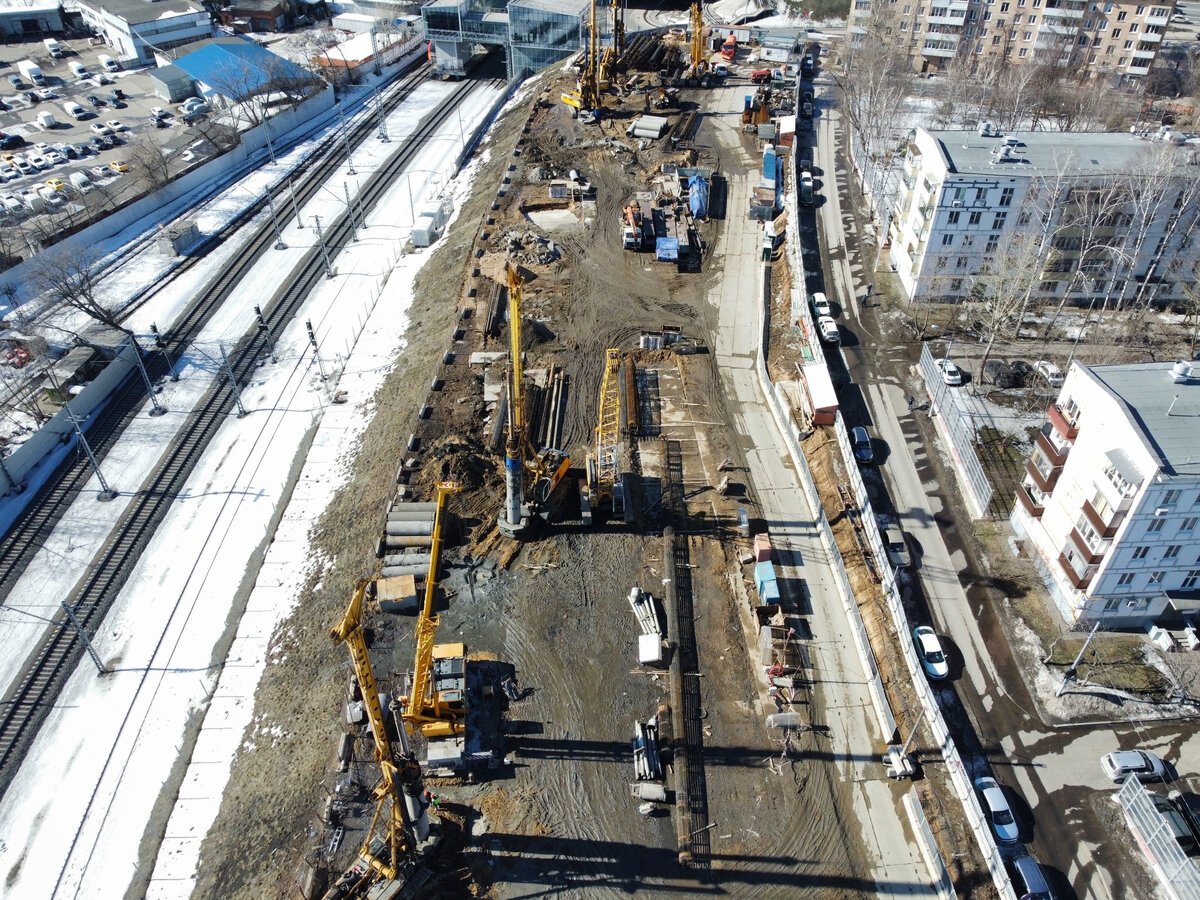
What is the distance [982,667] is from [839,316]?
2575 centimetres

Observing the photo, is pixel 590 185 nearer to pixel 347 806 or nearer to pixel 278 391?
pixel 278 391

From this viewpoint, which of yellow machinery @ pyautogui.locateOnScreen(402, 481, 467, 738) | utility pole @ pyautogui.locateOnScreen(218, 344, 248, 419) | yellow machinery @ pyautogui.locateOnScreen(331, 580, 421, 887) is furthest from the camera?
utility pole @ pyautogui.locateOnScreen(218, 344, 248, 419)

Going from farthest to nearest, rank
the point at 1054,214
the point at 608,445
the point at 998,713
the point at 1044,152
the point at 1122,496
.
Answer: the point at 1044,152 < the point at 1054,214 < the point at 608,445 < the point at 998,713 < the point at 1122,496

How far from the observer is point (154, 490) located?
4366 centimetres

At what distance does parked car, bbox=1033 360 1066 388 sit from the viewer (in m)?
44.4

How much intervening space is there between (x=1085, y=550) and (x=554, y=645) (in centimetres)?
2132

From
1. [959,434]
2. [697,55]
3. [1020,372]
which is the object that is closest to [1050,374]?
[1020,372]

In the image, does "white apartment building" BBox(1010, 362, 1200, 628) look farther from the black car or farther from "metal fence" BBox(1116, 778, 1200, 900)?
the black car

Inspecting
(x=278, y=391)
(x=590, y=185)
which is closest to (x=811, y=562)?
(x=278, y=391)

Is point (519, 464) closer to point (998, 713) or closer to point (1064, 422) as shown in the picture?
point (998, 713)

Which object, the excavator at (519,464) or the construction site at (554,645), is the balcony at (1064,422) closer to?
the construction site at (554,645)

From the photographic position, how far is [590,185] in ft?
218

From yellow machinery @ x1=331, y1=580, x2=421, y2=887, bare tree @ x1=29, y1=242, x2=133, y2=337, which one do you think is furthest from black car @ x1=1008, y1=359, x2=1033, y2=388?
bare tree @ x1=29, y1=242, x2=133, y2=337

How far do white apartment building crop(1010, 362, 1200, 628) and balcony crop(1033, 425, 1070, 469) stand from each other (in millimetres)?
42
